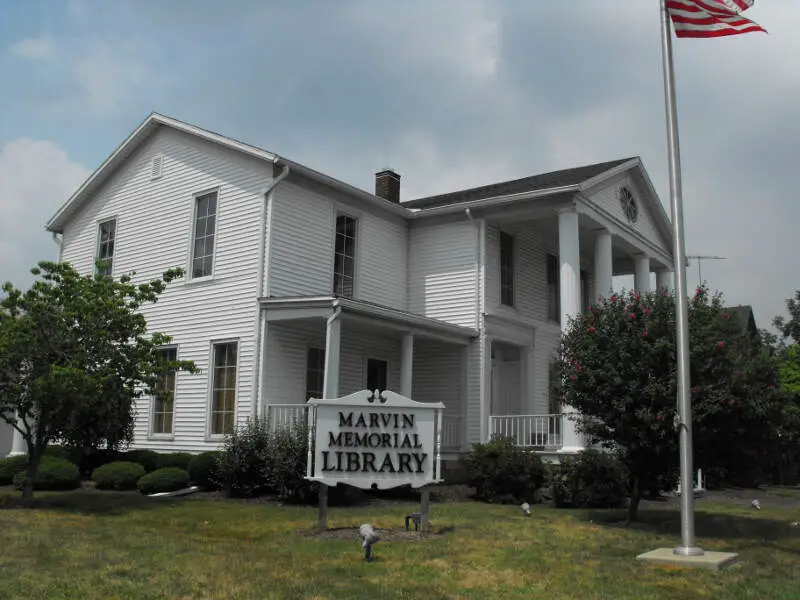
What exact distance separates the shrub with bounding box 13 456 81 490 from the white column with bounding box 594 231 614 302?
12952 mm

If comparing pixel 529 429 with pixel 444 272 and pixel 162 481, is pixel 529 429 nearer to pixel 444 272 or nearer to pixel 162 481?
pixel 444 272

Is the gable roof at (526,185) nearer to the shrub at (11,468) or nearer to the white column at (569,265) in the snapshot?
the white column at (569,265)

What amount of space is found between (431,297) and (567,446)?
565 cm

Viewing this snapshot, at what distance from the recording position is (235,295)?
718 inches

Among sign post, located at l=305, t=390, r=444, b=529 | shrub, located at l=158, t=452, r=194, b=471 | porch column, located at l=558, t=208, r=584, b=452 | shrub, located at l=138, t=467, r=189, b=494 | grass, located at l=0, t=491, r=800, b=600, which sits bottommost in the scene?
grass, located at l=0, t=491, r=800, b=600

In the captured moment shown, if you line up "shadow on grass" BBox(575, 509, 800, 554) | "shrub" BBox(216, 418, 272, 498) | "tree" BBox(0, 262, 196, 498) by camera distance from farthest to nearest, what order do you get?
"shrub" BBox(216, 418, 272, 498) → "tree" BBox(0, 262, 196, 498) → "shadow on grass" BBox(575, 509, 800, 554)

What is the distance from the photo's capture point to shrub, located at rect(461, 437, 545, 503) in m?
16.3

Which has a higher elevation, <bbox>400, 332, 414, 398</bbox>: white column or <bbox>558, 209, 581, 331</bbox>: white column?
<bbox>558, 209, 581, 331</bbox>: white column

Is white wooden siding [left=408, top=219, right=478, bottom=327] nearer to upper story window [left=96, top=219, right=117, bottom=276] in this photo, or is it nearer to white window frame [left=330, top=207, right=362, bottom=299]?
white window frame [left=330, top=207, right=362, bottom=299]

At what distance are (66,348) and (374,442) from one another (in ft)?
18.7

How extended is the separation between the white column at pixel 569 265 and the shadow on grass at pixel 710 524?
207 inches

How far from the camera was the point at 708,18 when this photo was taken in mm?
10664

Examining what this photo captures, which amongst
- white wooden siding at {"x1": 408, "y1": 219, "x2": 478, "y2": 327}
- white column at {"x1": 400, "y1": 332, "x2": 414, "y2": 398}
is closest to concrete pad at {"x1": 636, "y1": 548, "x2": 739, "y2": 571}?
white column at {"x1": 400, "y1": 332, "x2": 414, "y2": 398}

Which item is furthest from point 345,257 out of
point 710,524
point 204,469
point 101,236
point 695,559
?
point 695,559
